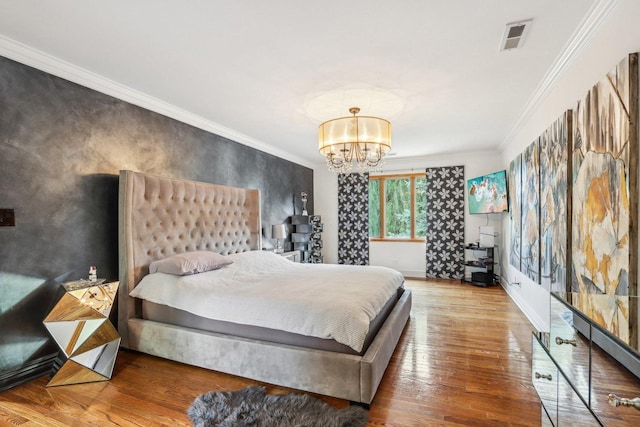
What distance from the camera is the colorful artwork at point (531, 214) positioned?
10.3ft

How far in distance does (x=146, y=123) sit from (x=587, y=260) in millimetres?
3909

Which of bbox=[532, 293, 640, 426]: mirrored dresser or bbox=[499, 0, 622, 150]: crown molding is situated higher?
bbox=[499, 0, 622, 150]: crown molding

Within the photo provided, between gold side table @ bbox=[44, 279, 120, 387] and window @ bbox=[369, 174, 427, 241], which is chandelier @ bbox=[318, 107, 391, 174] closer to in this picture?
gold side table @ bbox=[44, 279, 120, 387]

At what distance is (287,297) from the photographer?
224cm

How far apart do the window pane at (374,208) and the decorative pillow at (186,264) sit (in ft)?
13.6

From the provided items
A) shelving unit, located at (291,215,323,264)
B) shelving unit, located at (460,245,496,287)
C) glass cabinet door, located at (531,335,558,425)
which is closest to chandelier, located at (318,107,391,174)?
glass cabinet door, located at (531,335,558,425)

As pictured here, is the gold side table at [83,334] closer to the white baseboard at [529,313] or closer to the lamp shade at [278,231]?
the lamp shade at [278,231]

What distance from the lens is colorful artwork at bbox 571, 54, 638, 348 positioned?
5.01 feet

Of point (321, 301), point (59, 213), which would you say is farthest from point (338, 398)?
point (59, 213)

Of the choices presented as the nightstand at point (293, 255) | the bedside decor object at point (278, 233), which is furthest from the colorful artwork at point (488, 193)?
the bedside decor object at point (278, 233)

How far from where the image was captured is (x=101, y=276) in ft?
8.74

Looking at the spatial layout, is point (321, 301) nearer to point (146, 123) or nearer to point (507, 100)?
point (146, 123)

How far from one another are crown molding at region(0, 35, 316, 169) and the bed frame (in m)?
0.75

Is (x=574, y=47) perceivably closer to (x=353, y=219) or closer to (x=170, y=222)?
(x=170, y=222)
